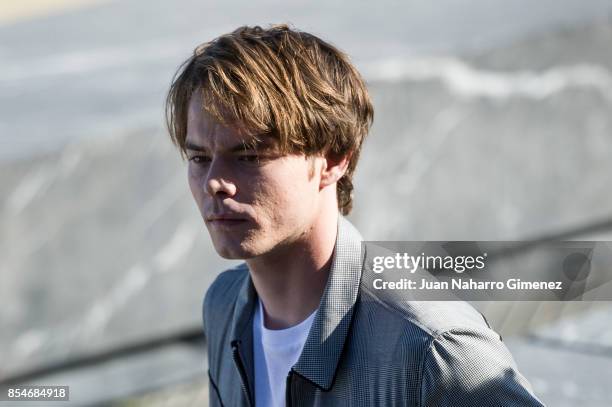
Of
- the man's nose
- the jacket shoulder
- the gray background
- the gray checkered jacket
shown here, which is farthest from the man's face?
the gray background

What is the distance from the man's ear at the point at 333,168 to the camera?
1603 mm

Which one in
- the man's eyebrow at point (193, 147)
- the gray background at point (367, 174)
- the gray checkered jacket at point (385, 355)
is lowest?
the gray background at point (367, 174)

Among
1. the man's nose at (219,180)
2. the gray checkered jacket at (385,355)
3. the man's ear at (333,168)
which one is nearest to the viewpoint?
the gray checkered jacket at (385,355)

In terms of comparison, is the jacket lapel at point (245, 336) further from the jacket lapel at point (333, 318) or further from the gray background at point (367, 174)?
the gray background at point (367, 174)

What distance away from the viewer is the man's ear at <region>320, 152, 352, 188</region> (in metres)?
1.60

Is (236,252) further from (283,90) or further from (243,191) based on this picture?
(283,90)

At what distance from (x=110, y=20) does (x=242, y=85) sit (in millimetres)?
4202

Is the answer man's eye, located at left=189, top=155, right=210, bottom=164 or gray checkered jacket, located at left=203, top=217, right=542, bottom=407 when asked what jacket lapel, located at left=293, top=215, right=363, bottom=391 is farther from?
man's eye, located at left=189, top=155, right=210, bottom=164

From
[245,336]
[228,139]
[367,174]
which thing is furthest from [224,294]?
[367,174]

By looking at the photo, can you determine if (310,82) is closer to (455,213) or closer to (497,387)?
(497,387)

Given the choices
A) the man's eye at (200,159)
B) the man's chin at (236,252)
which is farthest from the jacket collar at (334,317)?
the man's eye at (200,159)

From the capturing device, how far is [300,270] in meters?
1.58

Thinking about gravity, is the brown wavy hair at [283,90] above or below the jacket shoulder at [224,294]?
above

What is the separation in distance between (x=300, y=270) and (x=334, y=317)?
0.10 metres
